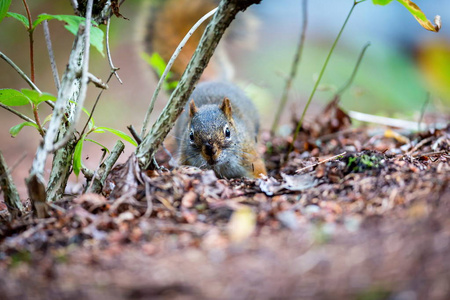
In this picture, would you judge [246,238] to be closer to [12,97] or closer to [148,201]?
[148,201]

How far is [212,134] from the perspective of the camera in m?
2.82

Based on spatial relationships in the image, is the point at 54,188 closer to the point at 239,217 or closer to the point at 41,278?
the point at 41,278

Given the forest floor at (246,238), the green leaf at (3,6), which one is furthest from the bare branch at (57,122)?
the green leaf at (3,6)

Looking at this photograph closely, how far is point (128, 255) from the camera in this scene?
1.41m

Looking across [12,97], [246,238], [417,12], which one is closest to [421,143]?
[417,12]

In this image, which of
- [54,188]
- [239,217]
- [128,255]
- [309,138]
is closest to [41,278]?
[128,255]

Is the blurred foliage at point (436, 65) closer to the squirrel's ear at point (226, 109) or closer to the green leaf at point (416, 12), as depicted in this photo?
the squirrel's ear at point (226, 109)

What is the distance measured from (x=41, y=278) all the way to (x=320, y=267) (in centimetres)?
87

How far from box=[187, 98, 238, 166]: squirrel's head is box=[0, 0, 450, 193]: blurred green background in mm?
2434

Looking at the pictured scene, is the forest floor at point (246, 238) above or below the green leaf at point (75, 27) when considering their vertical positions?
below

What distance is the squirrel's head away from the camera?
2.75 meters

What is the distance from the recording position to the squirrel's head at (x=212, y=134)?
9.03 ft

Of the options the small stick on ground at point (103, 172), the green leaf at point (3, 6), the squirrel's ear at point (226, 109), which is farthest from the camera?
the squirrel's ear at point (226, 109)

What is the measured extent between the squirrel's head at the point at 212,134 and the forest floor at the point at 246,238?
1.99 feet
